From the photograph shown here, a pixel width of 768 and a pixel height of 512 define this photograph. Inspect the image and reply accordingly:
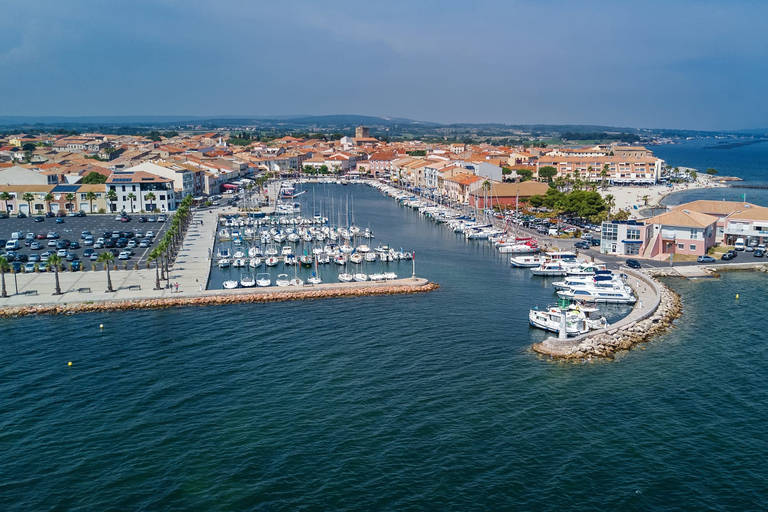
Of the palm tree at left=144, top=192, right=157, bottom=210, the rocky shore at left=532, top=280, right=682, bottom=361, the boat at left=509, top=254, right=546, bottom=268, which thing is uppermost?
the palm tree at left=144, top=192, right=157, bottom=210

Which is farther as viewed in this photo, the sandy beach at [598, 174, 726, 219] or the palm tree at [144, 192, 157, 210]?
the sandy beach at [598, 174, 726, 219]

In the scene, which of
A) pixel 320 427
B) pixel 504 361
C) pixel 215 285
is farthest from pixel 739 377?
pixel 215 285

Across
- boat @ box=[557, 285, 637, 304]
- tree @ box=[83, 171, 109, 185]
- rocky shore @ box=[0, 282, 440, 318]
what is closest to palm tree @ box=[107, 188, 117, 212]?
tree @ box=[83, 171, 109, 185]

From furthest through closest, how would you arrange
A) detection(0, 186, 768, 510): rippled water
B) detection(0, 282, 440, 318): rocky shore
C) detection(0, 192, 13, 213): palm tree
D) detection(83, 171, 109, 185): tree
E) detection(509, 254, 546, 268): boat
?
detection(83, 171, 109, 185): tree < detection(0, 192, 13, 213): palm tree < detection(509, 254, 546, 268): boat < detection(0, 282, 440, 318): rocky shore < detection(0, 186, 768, 510): rippled water

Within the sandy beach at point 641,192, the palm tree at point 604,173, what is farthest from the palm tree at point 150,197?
the palm tree at point 604,173

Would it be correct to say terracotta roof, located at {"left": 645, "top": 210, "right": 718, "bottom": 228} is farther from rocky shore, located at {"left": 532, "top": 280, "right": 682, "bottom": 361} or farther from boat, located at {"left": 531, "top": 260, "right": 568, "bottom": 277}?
rocky shore, located at {"left": 532, "top": 280, "right": 682, "bottom": 361}

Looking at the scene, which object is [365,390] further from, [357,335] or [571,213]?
[571,213]

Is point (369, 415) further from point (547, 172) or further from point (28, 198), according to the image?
point (547, 172)
